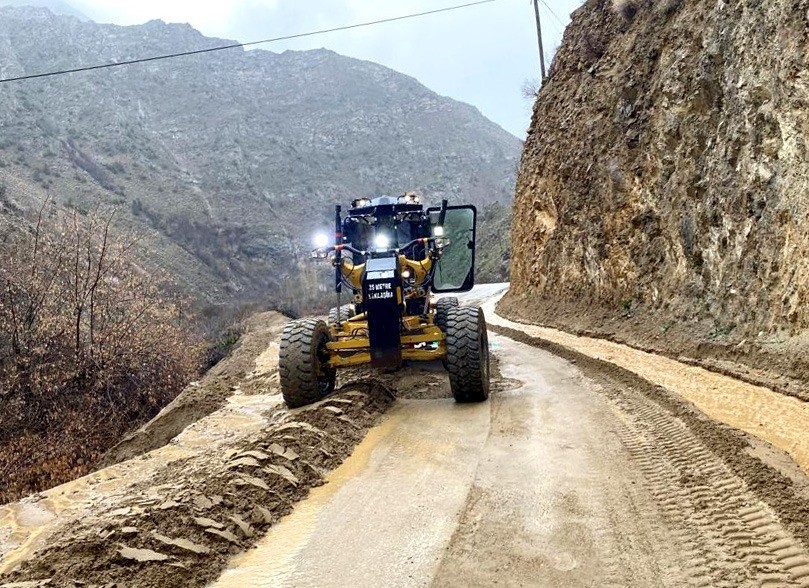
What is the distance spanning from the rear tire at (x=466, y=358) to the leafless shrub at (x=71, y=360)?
504cm

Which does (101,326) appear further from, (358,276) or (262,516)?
(262,516)

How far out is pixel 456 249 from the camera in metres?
8.75

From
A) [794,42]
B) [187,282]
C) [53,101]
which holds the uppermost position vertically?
[53,101]

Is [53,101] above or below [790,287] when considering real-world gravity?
above

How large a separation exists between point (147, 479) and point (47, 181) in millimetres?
50250

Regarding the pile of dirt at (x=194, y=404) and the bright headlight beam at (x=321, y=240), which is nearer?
the bright headlight beam at (x=321, y=240)

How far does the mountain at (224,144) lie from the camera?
51781 millimetres

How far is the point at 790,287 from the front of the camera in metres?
8.23

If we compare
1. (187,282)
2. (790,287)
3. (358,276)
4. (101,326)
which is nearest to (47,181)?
(187,282)

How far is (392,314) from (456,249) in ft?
7.35

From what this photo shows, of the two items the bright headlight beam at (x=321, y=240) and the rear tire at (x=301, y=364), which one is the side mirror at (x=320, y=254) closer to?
the bright headlight beam at (x=321, y=240)

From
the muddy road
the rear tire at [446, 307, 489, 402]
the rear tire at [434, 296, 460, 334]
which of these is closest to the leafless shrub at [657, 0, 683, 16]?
the rear tire at [434, 296, 460, 334]

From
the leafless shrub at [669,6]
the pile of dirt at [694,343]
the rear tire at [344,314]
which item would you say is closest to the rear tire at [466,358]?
the rear tire at [344,314]

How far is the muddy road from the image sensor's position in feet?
10.1
